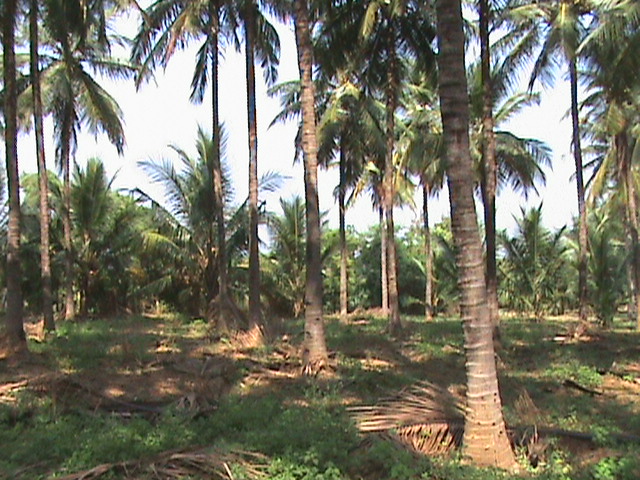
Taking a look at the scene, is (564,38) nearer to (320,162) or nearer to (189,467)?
(320,162)

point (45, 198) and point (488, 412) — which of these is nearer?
point (488, 412)

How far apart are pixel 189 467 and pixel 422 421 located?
7.42 feet

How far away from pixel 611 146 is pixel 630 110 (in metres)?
5.96

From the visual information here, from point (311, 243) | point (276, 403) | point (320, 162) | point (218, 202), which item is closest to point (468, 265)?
point (276, 403)

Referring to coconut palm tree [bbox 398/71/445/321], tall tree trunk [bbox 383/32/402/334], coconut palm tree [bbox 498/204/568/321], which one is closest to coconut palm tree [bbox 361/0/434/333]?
tall tree trunk [bbox 383/32/402/334]

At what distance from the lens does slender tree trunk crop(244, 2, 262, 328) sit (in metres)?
13.7

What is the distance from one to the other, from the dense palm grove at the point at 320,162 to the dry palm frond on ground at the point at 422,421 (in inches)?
14.5

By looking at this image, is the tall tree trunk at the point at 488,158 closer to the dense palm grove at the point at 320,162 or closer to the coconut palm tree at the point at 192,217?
the dense palm grove at the point at 320,162

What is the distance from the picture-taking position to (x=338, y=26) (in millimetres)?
15578

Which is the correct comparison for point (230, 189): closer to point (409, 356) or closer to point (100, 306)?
point (100, 306)

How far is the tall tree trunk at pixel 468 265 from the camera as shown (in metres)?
5.40

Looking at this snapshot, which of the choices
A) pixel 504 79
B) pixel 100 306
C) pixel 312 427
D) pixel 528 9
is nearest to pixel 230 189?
pixel 100 306

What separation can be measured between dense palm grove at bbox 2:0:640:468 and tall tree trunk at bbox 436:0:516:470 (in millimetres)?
18

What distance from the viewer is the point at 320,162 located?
21.5 metres
